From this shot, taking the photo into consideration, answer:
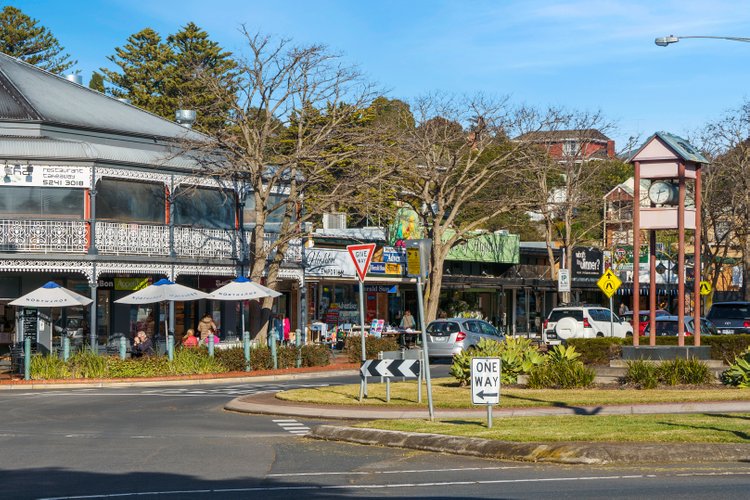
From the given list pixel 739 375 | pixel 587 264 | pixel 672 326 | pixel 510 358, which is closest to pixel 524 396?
pixel 510 358

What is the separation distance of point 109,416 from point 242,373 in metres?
11.5

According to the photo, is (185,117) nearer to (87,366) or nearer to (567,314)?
(567,314)

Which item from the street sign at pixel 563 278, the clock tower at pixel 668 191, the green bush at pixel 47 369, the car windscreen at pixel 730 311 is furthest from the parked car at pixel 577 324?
the green bush at pixel 47 369

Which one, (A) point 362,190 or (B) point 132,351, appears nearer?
(B) point 132,351

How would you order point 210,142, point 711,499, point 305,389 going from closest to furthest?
1. point 711,499
2. point 305,389
3. point 210,142

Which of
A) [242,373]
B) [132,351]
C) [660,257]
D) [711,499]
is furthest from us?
[660,257]

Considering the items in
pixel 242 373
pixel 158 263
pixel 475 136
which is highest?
pixel 475 136

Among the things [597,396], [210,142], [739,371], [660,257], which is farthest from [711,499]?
[660,257]

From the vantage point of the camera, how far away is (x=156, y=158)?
129 feet

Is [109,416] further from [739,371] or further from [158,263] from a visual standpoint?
[158,263]

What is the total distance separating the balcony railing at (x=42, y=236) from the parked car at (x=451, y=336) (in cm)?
1175

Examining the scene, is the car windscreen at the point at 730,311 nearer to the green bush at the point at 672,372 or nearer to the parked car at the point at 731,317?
the parked car at the point at 731,317

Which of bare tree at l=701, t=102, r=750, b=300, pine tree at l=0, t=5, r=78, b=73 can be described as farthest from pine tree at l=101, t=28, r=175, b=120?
bare tree at l=701, t=102, r=750, b=300

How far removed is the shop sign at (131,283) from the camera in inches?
1593
